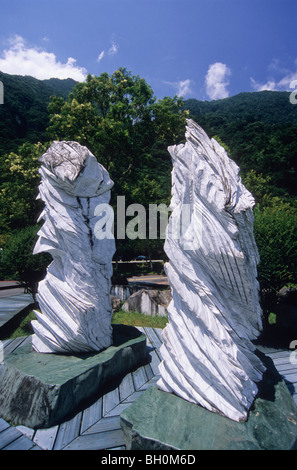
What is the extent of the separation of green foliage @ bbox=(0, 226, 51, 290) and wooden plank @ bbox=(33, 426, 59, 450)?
4.87 metres

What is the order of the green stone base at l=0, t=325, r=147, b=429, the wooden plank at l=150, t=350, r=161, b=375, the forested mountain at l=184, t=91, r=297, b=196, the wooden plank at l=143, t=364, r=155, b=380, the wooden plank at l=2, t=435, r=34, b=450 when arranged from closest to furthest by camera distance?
1. the wooden plank at l=2, t=435, r=34, b=450
2. the green stone base at l=0, t=325, r=147, b=429
3. the wooden plank at l=143, t=364, r=155, b=380
4. the wooden plank at l=150, t=350, r=161, b=375
5. the forested mountain at l=184, t=91, r=297, b=196

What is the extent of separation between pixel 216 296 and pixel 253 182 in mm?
18888

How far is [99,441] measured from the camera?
8.61 feet

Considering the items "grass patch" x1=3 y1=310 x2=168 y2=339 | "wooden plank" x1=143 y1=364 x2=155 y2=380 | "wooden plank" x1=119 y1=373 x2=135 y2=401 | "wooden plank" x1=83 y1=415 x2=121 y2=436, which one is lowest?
"grass patch" x1=3 y1=310 x2=168 y2=339

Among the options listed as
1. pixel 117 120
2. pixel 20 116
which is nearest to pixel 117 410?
pixel 117 120

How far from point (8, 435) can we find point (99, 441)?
0.94 metres

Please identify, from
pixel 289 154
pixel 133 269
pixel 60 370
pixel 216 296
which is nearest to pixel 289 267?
pixel 216 296

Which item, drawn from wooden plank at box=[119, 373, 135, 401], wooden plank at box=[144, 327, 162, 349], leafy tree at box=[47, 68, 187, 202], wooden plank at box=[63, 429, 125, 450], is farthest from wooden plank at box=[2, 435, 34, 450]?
leafy tree at box=[47, 68, 187, 202]

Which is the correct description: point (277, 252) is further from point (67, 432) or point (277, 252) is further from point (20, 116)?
point (20, 116)

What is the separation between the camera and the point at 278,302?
24.9 ft

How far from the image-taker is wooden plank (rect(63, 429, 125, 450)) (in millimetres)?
2539

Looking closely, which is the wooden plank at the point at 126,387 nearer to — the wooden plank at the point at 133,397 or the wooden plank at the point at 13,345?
the wooden plank at the point at 133,397

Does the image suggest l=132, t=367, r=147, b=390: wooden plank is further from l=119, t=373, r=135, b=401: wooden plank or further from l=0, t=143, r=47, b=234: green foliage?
l=0, t=143, r=47, b=234: green foliage
